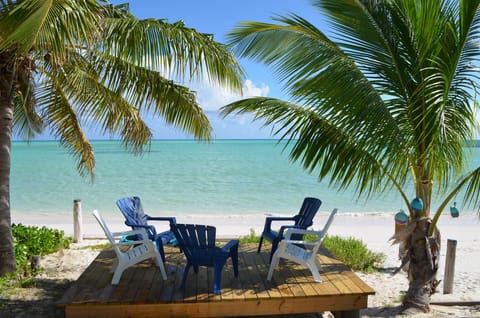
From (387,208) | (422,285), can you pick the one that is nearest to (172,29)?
(422,285)

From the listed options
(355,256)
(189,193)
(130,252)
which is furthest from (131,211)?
(189,193)

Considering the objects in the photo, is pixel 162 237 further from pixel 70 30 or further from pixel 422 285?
pixel 422 285

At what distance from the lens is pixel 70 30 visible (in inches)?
140

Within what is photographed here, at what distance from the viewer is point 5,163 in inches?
209

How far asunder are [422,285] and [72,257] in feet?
17.8

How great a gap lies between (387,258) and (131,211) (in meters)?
4.83

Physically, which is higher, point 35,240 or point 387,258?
point 35,240

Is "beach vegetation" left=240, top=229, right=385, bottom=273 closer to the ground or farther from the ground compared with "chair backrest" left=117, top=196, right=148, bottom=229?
closer to the ground

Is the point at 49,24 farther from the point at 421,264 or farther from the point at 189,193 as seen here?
the point at 189,193

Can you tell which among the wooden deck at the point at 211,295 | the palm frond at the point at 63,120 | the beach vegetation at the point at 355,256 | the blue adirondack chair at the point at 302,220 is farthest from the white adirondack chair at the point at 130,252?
the beach vegetation at the point at 355,256

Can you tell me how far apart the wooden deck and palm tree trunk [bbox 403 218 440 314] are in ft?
2.32

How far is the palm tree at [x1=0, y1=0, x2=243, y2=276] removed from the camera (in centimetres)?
361

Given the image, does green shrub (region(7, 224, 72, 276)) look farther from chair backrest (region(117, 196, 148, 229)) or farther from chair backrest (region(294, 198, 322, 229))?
chair backrest (region(294, 198, 322, 229))

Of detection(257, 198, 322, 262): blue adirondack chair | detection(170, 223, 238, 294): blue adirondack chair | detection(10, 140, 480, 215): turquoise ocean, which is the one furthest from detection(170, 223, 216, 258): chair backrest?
detection(10, 140, 480, 215): turquoise ocean
